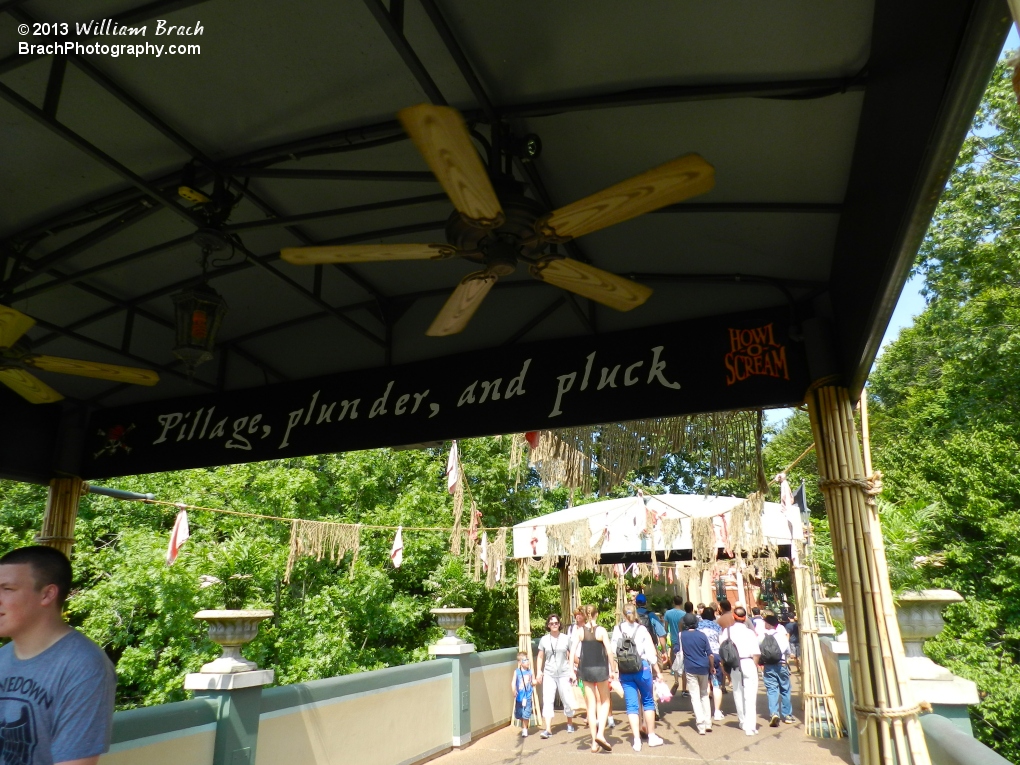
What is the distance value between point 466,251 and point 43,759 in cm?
229

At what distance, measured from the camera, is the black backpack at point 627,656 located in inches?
296

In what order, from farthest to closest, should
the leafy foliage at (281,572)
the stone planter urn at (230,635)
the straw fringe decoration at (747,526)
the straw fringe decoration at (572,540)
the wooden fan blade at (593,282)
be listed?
the leafy foliage at (281,572) < the straw fringe decoration at (572,540) < the straw fringe decoration at (747,526) < the stone planter urn at (230,635) < the wooden fan blade at (593,282)

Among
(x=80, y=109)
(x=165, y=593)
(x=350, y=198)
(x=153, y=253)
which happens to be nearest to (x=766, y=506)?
(x=350, y=198)

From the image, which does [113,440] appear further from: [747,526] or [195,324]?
[747,526]

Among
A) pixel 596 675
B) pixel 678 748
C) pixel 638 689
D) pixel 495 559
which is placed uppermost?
pixel 495 559

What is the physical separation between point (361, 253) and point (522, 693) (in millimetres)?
7461

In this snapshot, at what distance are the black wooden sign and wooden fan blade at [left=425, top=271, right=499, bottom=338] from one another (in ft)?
→ 3.60

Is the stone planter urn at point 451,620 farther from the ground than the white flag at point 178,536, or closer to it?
closer to it

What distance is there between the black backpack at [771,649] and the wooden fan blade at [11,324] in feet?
26.0

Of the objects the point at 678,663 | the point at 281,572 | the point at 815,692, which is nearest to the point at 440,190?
the point at 815,692

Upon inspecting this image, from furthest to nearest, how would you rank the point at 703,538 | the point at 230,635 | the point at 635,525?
the point at 635,525
the point at 703,538
the point at 230,635

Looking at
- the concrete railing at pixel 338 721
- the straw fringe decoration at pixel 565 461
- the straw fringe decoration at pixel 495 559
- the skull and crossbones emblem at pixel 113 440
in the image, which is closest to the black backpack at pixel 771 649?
the straw fringe decoration at pixel 565 461

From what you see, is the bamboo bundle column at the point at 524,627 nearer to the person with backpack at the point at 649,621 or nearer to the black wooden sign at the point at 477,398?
the person with backpack at the point at 649,621

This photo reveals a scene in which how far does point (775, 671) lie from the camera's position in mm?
8383
